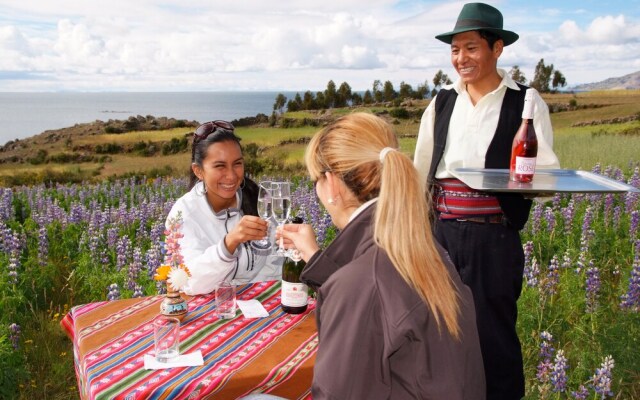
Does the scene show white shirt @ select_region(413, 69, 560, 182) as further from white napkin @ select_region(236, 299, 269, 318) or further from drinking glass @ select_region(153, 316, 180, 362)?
drinking glass @ select_region(153, 316, 180, 362)

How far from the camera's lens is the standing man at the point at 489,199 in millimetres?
3734

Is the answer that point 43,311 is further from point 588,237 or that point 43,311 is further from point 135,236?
point 588,237

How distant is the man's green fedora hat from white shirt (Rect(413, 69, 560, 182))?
1.03 feet

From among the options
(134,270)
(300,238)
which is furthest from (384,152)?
(134,270)

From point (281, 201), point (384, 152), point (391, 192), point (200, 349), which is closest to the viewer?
point (391, 192)

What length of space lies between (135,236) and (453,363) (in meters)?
5.81

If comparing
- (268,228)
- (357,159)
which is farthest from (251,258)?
(357,159)

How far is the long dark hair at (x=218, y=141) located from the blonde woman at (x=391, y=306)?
1917 millimetres

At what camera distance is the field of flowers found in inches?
157

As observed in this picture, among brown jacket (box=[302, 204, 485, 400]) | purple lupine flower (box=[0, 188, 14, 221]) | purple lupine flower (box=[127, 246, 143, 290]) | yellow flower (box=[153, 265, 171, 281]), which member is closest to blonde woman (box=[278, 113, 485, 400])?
brown jacket (box=[302, 204, 485, 400])

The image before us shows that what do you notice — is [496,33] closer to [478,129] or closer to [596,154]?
[478,129]

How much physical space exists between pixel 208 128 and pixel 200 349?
177 centimetres

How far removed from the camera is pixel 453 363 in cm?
174

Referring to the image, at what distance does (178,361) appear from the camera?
2.35m
